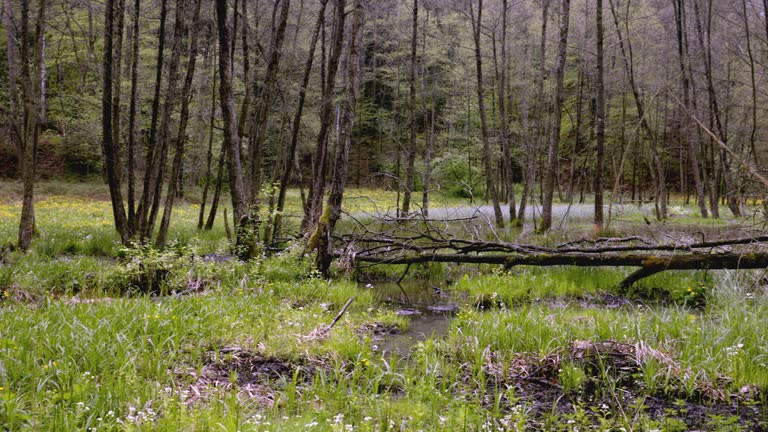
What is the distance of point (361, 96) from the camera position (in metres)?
48.7

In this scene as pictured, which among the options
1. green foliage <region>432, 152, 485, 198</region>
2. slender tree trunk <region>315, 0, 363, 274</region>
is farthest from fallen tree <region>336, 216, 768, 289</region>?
green foliage <region>432, 152, 485, 198</region>

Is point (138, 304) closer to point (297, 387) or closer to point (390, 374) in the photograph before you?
point (297, 387)

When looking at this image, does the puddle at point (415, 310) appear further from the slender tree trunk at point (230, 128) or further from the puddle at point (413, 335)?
the slender tree trunk at point (230, 128)

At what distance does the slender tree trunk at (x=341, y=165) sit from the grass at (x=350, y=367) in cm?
166

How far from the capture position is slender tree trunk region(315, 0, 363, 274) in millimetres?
9055

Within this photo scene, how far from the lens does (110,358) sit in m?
4.14

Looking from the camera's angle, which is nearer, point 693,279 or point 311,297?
point 311,297

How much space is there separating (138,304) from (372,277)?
5.40 meters

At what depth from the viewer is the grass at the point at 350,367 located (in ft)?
11.3

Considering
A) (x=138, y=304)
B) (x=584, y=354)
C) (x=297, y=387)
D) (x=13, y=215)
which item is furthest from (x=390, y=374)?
(x=13, y=215)

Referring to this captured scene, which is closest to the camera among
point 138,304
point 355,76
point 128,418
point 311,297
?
point 128,418

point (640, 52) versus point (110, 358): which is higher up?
point (640, 52)

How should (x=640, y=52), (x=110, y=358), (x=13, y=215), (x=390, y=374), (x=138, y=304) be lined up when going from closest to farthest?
(x=110, y=358)
(x=390, y=374)
(x=138, y=304)
(x=13, y=215)
(x=640, y=52)

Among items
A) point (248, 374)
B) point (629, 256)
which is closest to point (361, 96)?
point (629, 256)
